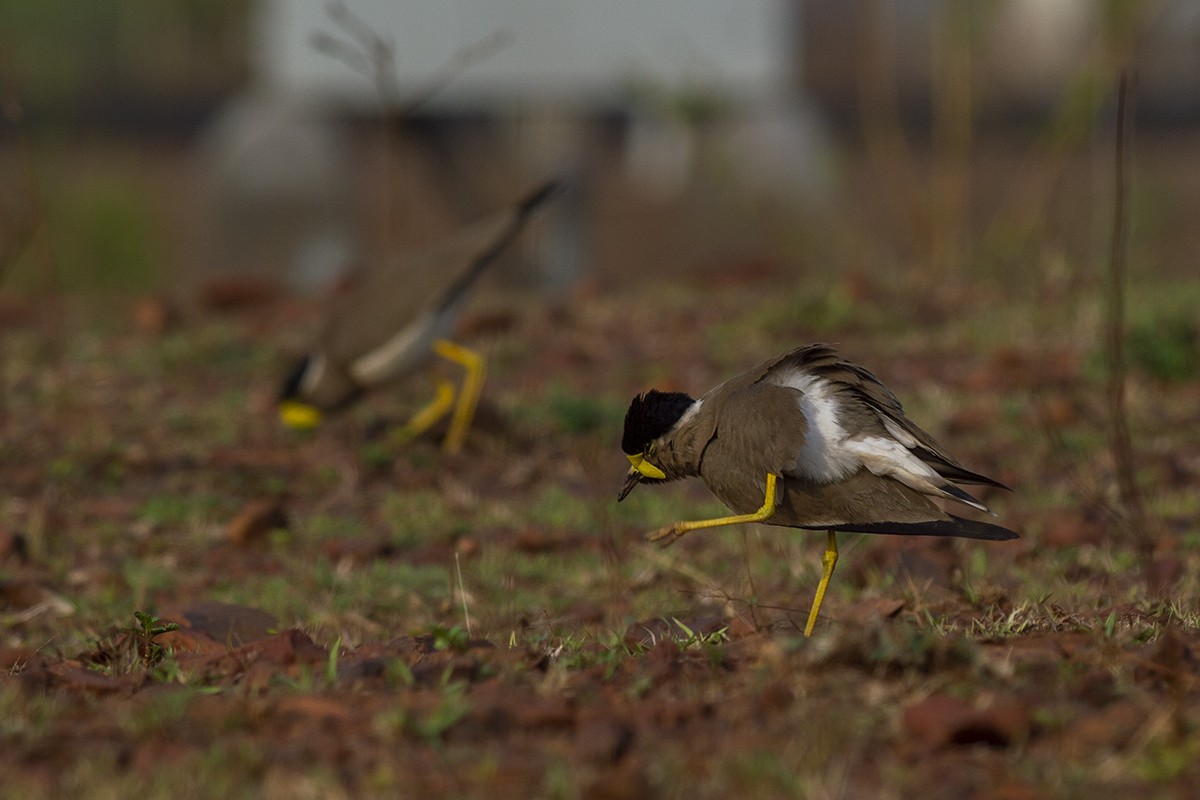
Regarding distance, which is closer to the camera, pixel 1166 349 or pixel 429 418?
pixel 429 418

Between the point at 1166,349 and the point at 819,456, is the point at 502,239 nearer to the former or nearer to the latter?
the point at 1166,349

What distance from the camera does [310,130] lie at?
15.8 meters

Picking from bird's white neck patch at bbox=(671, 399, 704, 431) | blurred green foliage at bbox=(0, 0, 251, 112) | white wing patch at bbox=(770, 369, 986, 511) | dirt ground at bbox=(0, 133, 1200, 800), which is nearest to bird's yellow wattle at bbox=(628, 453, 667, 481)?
bird's white neck patch at bbox=(671, 399, 704, 431)

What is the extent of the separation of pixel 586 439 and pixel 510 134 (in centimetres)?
932

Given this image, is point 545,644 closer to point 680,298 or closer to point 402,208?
point 680,298

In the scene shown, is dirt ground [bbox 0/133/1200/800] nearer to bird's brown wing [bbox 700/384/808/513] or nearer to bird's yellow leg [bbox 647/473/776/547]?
bird's yellow leg [bbox 647/473/776/547]

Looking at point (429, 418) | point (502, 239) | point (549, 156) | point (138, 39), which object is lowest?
point (429, 418)

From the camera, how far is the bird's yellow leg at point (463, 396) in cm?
711

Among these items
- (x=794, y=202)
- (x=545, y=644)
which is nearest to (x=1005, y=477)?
(x=545, y=644)

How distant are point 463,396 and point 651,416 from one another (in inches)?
137

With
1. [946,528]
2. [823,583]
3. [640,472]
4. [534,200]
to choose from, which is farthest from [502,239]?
[946,528]

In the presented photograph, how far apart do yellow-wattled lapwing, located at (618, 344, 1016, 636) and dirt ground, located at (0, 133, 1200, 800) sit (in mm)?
295

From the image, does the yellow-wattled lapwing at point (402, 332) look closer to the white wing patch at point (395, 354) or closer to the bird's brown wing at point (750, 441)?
the white wing patch at point (395, 354)

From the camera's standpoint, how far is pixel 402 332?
7438mm
